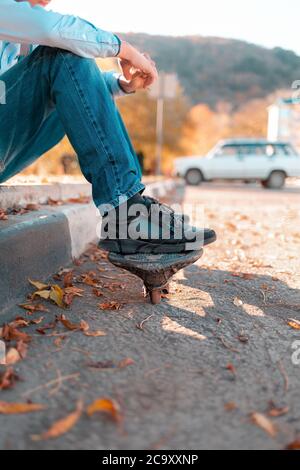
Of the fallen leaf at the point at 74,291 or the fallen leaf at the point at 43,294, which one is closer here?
the fallen leaf at the point at 43,294

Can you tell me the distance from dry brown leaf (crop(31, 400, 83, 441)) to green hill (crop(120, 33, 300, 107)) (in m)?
83.5

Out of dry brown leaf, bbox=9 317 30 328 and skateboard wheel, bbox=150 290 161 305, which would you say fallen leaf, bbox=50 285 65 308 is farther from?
skateboard wheel, bbox=150 290 161 305

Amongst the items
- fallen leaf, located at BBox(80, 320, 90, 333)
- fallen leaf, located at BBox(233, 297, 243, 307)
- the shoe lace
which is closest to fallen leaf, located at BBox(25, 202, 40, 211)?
the shoe lace

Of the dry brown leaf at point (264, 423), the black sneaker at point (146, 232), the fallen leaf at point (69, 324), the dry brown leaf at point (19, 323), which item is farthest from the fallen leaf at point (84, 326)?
the dry brown leaf at point (264, 423)

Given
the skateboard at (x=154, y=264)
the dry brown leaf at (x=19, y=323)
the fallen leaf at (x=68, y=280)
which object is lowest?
the dry brown leaf at (x=19, y=323)

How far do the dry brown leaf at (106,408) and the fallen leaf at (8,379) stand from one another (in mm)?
220

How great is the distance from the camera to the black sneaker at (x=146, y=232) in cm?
164

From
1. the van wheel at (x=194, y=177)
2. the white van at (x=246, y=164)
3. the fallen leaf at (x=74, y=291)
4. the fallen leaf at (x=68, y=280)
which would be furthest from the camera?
the van wheel at (x=194, y=177)

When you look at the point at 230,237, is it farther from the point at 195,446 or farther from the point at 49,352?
the point at 195,446

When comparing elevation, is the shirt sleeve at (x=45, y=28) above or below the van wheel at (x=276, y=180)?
above

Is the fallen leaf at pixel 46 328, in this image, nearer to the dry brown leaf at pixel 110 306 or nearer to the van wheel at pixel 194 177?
the dry brown leaf at pixel 110 306

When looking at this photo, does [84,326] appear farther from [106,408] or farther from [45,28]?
[45,28]

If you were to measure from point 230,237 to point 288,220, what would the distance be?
1.65 metres
